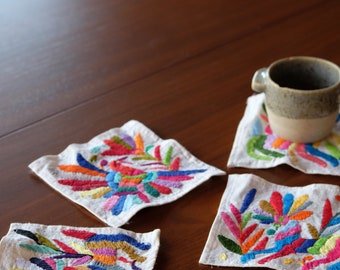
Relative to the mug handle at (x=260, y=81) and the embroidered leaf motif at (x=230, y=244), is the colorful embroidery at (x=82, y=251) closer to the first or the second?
the embroidered leaf motif at (x=230, y=244)

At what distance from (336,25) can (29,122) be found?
0.60 meters

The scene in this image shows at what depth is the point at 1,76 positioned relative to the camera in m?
1.09

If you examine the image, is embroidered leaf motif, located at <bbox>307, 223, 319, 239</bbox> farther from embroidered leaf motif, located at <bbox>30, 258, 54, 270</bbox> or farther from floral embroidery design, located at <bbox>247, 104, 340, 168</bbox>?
embroidered leaf motif, located at <bbox>30, 258, 54, 270</bbox>

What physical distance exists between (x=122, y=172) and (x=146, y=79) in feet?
0.85

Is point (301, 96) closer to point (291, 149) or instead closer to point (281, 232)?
point (291, 149)

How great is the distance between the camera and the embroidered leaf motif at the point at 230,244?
713 millimetres

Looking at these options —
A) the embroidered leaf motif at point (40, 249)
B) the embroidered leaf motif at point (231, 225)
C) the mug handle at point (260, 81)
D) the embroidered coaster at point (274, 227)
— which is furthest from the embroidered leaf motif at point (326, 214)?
the embroidered leaf motif at point (40, 249)

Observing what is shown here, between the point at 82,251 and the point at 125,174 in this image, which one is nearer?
the point at 82,251

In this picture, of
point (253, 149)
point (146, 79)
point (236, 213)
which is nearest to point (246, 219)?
point (236, 213)

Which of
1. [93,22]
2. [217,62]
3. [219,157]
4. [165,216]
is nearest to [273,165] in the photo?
[219,157]

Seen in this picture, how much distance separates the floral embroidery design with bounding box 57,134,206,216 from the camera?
80 centimetres

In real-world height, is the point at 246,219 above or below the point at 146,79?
below

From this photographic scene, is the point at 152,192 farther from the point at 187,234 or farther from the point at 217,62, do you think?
the point at 217,62

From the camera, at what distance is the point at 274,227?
2.45 feet
